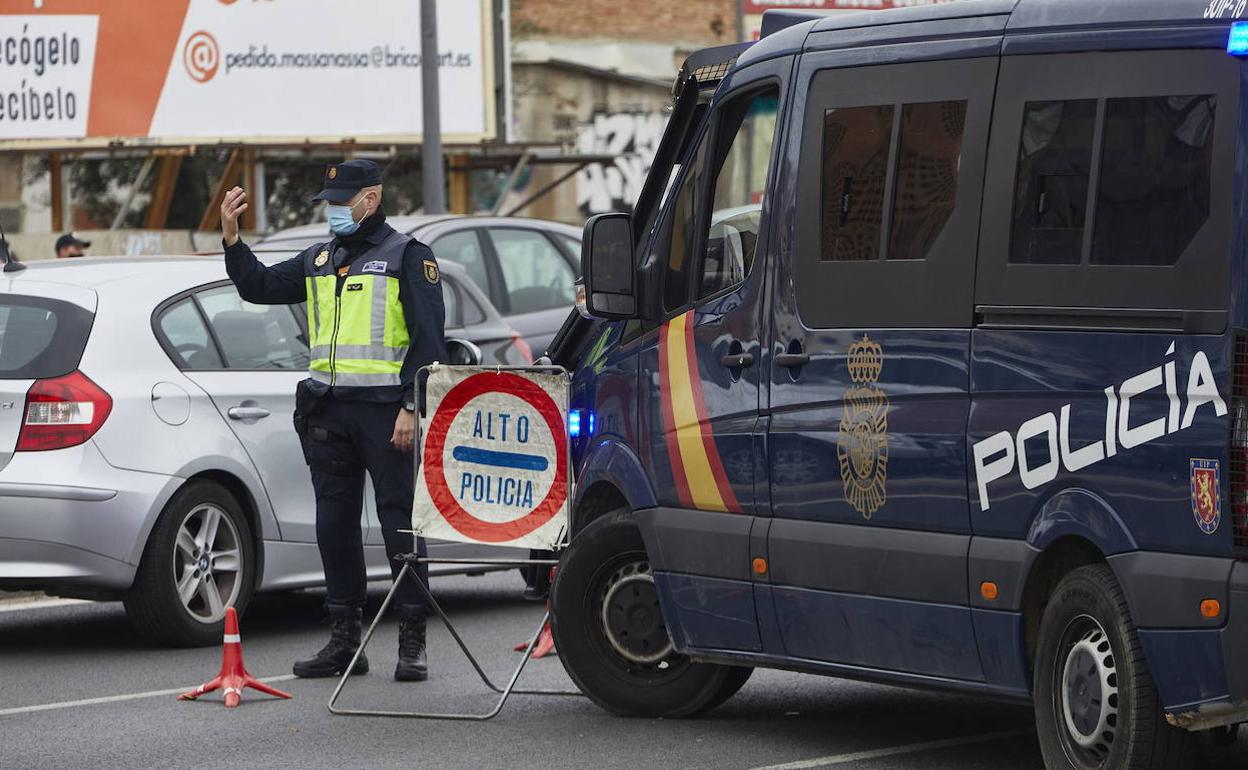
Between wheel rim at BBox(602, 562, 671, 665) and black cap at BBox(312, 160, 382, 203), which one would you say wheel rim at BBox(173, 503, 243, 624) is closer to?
black cap at BBox(312, 160, 382, 203)

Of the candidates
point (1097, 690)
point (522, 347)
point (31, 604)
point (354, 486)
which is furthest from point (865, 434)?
point (31, 604)

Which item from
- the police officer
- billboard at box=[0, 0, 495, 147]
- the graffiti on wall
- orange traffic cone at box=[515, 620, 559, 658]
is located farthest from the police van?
the graffiti on wall

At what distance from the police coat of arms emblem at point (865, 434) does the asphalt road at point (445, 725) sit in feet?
2.88

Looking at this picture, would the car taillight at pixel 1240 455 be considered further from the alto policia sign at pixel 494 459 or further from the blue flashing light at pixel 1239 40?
the alto policia sign at pixel 494 459

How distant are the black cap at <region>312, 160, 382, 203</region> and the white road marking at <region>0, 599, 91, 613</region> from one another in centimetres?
345

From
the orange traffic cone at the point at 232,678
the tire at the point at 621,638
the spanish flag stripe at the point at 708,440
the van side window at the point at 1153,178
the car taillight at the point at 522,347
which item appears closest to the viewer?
the van side window at the point at 1153,178

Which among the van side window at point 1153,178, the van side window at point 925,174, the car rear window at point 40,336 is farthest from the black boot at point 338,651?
the van side window at point 1153,178

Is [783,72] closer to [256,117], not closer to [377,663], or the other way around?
[377,663]

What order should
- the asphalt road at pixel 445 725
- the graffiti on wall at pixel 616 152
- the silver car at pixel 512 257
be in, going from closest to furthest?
the asphalt road at pixel 445 725, the silver car at pixel 512 257, the graffiti on wall at pixel 616 152

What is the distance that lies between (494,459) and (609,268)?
0.92 metres

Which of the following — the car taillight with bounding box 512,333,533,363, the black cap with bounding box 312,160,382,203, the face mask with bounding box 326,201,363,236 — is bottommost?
the car taillight with bounding box 512,333,533,363

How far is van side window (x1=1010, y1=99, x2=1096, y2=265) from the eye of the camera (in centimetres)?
603

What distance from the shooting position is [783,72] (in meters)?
7.21

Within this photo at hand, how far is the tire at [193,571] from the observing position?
9477 mm
